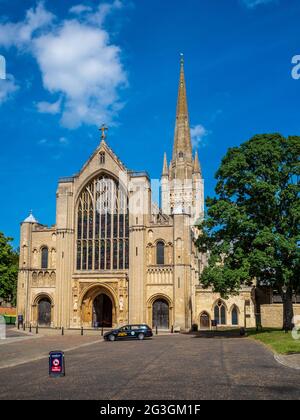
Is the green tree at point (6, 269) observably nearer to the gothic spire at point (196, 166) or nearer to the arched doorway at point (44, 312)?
the arched doorway at point (44, 312)

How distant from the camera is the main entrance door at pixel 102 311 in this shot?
50.1 metres

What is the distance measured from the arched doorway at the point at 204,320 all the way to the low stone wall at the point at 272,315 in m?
7.02

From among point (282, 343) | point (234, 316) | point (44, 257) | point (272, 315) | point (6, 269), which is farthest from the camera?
point (6, 269)

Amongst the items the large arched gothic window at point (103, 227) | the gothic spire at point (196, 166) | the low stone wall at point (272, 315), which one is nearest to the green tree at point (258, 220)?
the low stone wall at point (272, 315)

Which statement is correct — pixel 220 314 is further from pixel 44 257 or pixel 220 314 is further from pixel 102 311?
pixel 44 257

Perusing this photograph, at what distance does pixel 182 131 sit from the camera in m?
83.4

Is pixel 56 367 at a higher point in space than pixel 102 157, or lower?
lower

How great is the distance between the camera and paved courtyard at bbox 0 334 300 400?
13.1 meters

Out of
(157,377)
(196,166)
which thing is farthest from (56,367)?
(196,166)

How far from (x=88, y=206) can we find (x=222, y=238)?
60.0ft

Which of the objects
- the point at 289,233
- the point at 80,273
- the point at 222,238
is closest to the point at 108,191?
the point at 80,273

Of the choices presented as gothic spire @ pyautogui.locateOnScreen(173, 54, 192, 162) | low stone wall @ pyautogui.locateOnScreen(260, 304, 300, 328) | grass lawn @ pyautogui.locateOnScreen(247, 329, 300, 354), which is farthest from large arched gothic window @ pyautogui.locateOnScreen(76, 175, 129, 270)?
gothic spire @ pyautogui.locateOnScreen(173, 54, 192, 162)

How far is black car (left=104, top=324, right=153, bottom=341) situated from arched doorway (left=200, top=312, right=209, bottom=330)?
15693mm

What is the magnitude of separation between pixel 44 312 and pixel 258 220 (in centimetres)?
2581
